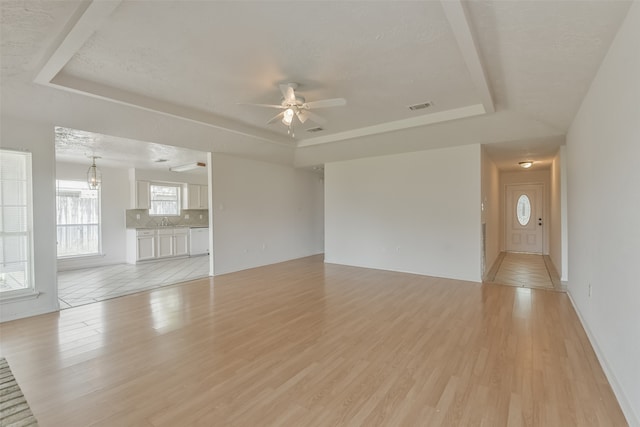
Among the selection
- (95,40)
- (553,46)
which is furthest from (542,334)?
(95,40)

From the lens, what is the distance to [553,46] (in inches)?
89.7

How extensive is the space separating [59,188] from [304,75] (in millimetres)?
7118

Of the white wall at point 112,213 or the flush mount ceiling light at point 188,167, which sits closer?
the white wall at point 112,213

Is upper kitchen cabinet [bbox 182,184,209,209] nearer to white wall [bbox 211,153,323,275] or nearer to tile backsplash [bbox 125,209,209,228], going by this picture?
tile backsplash [bbox 125,209,209,228]

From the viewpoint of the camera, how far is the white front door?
8562mm

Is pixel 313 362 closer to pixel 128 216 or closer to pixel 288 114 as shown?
pixel 288 114

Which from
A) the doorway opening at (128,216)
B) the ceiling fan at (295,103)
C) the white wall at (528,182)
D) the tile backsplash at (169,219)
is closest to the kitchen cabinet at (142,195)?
the doorway opening at (128,216)

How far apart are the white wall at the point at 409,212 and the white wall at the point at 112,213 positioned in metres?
5.55

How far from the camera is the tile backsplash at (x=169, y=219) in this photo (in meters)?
8.00

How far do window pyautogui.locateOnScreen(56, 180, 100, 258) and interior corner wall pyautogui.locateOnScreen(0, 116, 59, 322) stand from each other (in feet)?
12.3

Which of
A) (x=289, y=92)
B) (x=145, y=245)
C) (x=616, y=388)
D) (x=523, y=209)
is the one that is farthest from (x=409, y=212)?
(x=145, y=245)

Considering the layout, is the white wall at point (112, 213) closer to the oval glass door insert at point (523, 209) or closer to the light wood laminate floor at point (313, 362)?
the light wood laminate floor at point (313, 362)

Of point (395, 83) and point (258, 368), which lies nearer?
point (258, 368)

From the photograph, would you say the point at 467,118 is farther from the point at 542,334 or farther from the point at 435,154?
the point at 542,334
